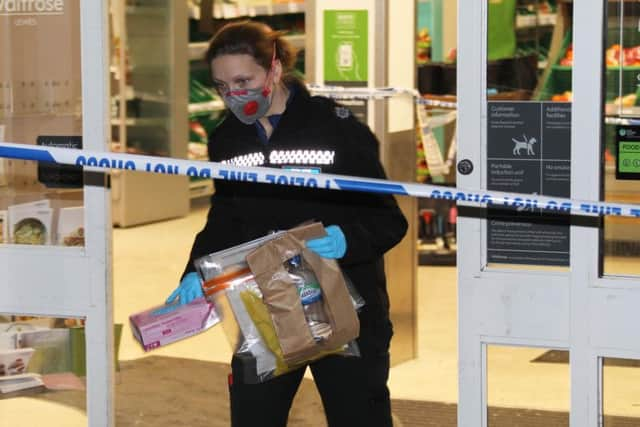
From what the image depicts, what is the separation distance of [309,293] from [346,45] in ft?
8.39

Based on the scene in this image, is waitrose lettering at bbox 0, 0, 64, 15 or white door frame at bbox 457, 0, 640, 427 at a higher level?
waitrose lettering at bbox 0, 0, 64, 15

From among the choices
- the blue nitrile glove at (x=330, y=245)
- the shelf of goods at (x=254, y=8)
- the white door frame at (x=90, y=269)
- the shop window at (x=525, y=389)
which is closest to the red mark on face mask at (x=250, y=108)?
the blue nitrile glove at (x=330, y=245)

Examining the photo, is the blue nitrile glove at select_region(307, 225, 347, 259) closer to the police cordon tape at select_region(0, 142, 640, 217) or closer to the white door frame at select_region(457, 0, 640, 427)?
the police cordon tape at select_region(0, 142, 640, 217)

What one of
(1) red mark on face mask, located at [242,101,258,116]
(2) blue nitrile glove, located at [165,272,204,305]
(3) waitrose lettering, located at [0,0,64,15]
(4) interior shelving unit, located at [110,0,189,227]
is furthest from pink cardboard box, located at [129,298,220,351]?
(4) interior shelving unit, located at [110,0,189,227]

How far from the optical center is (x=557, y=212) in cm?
327

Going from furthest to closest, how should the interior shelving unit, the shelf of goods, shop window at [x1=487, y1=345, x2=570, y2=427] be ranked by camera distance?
the interior shelving unit → the shelf of goods → shop window at [x1=487, y1=345, x2=570, y2=427]

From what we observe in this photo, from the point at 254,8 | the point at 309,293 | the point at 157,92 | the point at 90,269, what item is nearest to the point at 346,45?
A: the point at 90,269

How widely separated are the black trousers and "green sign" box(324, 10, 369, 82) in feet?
7.74

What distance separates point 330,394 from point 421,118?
4.00 meters

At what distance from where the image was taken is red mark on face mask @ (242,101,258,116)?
3.07 metres

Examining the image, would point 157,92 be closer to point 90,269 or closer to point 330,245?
point 90,269

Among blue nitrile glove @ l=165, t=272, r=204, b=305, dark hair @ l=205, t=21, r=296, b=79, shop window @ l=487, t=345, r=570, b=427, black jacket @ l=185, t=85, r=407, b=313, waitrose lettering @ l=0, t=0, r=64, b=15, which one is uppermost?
waitrose lettering @ l=0, t=0, r=64, b=15

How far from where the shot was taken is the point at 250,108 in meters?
3.07

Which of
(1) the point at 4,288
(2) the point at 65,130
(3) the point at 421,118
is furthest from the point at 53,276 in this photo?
(3) the point at 421,118
